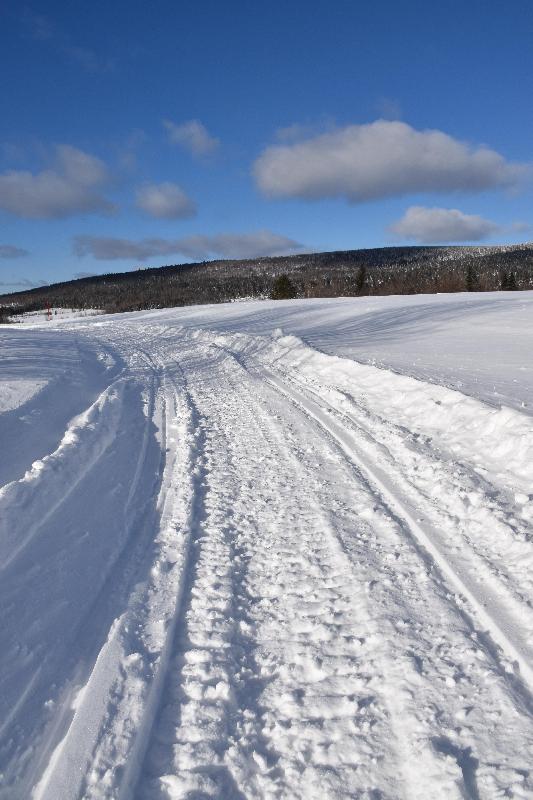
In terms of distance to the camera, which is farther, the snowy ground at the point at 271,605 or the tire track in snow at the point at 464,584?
the tire track in snow at the point at 464,584

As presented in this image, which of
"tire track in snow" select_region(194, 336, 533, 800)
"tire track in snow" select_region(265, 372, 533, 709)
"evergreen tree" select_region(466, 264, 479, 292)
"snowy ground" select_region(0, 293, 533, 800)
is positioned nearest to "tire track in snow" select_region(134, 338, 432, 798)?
Result: "snowy ground" select_region(0, 293, 533, 800)

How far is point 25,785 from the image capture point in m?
2.23

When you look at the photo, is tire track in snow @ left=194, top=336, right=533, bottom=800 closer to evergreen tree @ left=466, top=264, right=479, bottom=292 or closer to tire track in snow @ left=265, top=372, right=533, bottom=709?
tire track in snow @ left=265, top=372, right=533, bottom=709

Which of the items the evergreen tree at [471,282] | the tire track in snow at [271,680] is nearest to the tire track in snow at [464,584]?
the tire track in snow at [271,680]

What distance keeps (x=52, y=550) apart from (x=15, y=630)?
99 cm

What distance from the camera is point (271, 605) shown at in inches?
132

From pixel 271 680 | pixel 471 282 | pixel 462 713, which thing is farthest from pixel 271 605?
pixel 471 282

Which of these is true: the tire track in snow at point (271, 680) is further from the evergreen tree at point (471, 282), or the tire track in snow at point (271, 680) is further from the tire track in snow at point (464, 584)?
the evergreen tree at point (471, 282)

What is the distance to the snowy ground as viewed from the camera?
7.55ft

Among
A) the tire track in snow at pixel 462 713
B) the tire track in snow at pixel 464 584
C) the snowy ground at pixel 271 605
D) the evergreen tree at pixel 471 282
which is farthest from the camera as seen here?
the evergreen tree at pixel 471 282

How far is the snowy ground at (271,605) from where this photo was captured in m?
2.30

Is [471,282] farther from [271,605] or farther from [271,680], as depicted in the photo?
[271,680]

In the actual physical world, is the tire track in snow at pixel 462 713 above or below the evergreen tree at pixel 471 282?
below

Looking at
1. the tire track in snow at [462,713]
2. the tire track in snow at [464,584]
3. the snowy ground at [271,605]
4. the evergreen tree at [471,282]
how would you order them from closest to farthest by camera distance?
the tire track in snow at [462,713], the snowy ground at [271,605], the tire track in snow at [464,584], the evergreen tree at [471,282]
